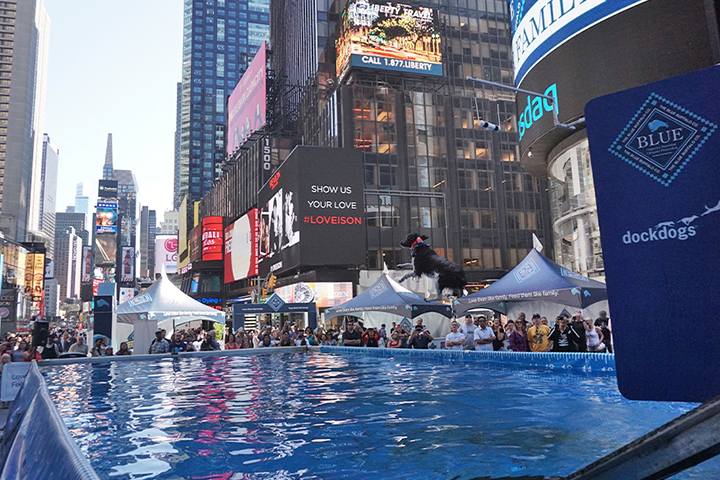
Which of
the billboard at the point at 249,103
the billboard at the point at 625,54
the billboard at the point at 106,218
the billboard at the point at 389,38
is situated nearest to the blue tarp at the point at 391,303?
the billboard at the point at 625,54

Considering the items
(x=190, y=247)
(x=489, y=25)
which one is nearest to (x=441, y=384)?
(x=489, y=25)

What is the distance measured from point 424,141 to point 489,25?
21466 mm

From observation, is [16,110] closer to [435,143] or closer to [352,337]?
[435,143]

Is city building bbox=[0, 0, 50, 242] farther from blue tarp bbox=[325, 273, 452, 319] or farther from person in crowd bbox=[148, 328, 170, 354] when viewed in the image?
blue tarp bbox=[325, 273, 452, 319]

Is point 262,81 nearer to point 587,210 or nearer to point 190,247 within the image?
point 190,247

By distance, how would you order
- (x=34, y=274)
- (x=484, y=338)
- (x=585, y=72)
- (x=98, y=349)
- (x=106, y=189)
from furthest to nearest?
(x=106, y=189) < (x=34, y=274) < (x=585, y=72) < (x=98, y=349) < (x=484, y=338)

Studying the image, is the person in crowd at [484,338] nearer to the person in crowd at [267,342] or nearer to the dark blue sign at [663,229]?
the person in crowd at [267,342]

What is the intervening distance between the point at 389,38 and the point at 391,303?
4184 centimetres

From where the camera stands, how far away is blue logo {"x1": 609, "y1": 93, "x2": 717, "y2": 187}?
9.29ft

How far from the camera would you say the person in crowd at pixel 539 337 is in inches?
546

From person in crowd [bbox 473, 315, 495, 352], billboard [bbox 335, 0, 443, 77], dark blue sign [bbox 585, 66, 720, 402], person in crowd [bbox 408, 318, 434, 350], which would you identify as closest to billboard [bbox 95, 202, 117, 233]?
billboard [bbox 335, 0, 443, 77]

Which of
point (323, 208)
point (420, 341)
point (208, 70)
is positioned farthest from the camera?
point (208, 70)

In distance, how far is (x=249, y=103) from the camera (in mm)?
79625

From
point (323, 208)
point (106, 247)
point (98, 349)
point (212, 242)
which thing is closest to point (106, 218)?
point (106, 247)
